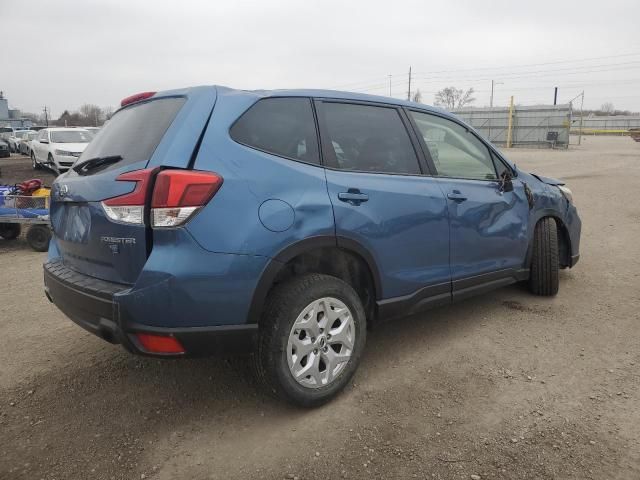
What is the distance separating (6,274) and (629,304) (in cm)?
648

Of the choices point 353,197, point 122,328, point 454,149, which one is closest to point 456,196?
point 454,149

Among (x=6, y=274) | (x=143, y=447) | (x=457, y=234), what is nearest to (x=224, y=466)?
(x=143, y=447)

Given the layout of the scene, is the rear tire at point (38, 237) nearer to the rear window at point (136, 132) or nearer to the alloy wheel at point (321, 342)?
the rear window at point (136, 132)

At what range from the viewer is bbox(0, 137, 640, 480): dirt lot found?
236 cm

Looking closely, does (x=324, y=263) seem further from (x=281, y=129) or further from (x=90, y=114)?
(x=90, y=114)

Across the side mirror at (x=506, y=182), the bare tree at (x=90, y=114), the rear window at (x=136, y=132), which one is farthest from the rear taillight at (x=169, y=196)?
the bare tree at (x=90, y=114)

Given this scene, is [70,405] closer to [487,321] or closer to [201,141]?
[201,141]

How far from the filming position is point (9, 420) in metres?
2.76

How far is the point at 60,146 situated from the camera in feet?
53.6

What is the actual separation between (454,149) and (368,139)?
95cm

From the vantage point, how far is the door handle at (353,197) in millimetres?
2785

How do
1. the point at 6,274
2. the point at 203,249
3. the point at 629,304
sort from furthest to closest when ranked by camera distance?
1. the point at 6,274
2. the point at 629,304
3. the point at 203,249

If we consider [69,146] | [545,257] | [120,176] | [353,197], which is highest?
[69,146]

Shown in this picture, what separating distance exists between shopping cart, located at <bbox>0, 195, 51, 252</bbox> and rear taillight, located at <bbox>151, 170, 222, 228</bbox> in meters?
5.25
